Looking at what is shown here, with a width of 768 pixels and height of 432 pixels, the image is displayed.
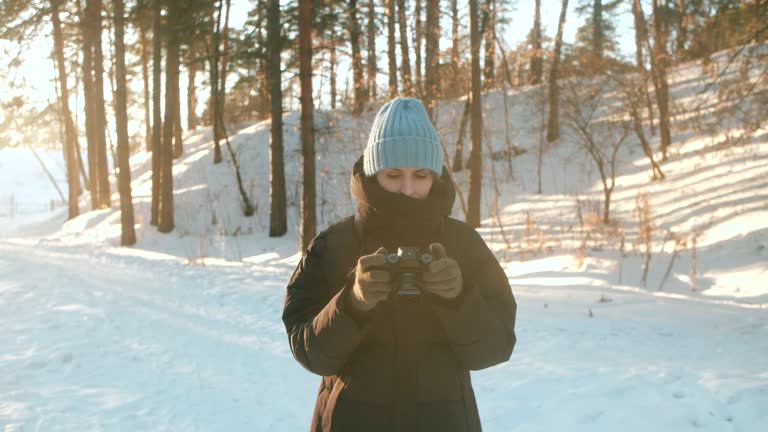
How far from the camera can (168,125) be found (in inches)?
674

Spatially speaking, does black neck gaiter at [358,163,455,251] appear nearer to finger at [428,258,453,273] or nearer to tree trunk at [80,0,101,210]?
finger at [428,258,453,273]

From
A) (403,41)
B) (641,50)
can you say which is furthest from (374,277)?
(403,41)

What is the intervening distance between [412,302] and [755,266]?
8.45m

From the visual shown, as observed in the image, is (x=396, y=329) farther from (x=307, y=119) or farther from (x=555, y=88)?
(x=555, y=88)

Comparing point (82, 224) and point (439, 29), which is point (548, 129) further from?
point (82, 224)

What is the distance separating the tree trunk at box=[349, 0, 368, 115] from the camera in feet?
46.8

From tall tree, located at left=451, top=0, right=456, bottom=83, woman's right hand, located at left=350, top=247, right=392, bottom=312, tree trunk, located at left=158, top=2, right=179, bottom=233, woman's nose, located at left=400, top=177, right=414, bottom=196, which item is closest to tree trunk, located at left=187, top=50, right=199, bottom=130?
tree trunk, located at left=158, top=2, right=179, bottom=233

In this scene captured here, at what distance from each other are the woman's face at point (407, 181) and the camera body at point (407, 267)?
0.39 metres

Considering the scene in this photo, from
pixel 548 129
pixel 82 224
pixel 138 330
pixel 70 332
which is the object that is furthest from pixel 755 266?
pixel 82 224

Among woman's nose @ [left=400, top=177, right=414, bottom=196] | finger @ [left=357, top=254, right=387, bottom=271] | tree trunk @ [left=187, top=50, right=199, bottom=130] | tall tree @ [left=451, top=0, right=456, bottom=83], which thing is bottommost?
finger @ [left=357, top=254, right=387, bottom=271]

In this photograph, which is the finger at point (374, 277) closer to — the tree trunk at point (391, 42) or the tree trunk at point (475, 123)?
the tree trunk at point (475, 123)

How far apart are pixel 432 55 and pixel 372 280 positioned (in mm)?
14363

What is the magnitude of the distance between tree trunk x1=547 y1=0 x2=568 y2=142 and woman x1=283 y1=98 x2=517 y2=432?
747 inches

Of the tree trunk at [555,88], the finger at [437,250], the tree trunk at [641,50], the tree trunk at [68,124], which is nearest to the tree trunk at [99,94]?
the tree trunk at [68,124]
